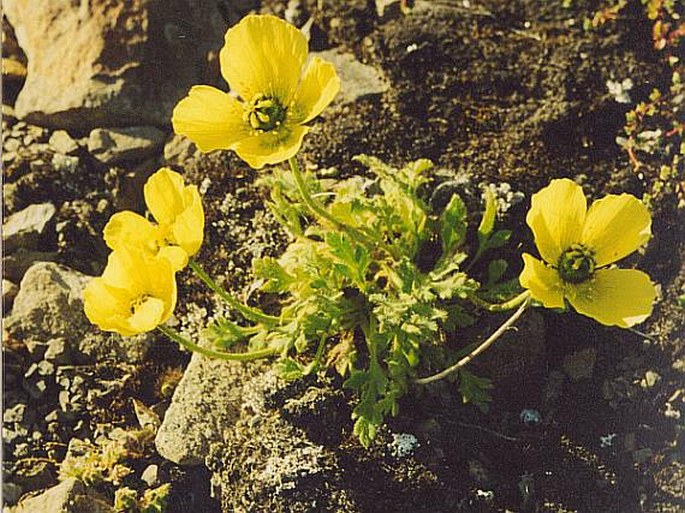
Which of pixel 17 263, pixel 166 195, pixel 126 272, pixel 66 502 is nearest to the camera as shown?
pixel 126 272

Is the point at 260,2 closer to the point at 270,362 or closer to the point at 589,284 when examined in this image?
the point at 270,362

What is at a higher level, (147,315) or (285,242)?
(285,242)

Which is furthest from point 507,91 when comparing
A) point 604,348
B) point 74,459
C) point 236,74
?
point 74,459

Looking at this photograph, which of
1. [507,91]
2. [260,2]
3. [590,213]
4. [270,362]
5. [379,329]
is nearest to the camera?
[590,213]

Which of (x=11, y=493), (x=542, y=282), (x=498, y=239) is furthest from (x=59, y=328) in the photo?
(x=542, y=282)

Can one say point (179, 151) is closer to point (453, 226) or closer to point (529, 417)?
point (453, 226)

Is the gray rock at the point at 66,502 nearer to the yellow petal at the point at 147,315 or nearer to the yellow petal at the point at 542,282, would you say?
the yellow petal at the point at 147,315
